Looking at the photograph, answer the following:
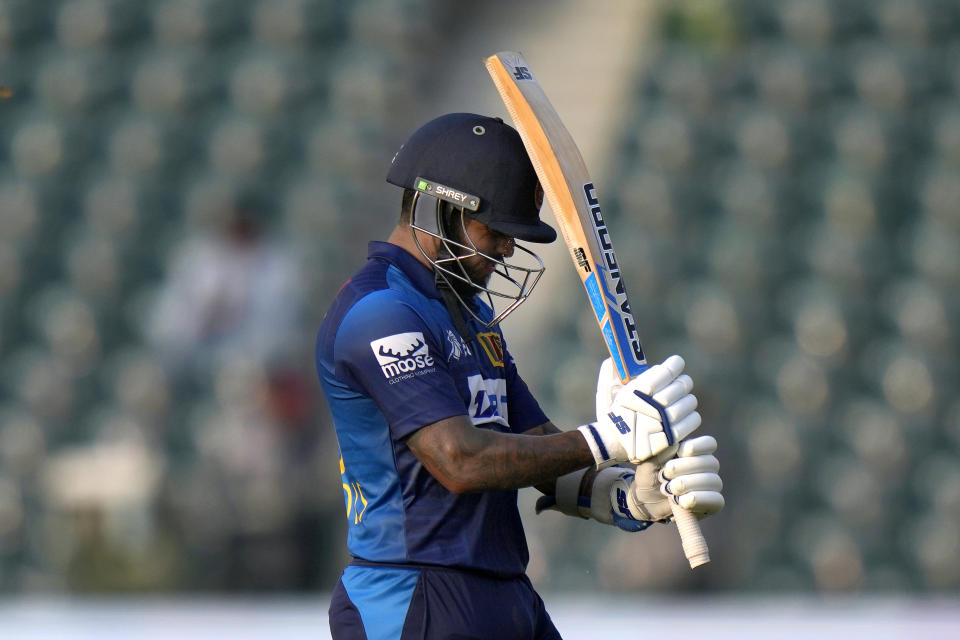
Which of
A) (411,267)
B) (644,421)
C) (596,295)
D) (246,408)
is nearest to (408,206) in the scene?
(411,267)

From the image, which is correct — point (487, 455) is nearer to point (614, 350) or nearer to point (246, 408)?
point (614, 350)

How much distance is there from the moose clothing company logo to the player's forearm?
121 millimetres

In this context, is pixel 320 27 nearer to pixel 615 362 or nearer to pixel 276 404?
pixel 276 404

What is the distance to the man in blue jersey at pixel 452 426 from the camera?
7.87 feet

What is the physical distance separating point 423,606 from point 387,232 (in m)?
5.16

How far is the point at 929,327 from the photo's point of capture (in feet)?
23.6

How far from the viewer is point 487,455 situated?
2.36 m

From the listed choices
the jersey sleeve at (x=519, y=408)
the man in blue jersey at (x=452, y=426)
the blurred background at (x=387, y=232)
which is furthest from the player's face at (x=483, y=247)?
the blurred background at (x=387, y=232)

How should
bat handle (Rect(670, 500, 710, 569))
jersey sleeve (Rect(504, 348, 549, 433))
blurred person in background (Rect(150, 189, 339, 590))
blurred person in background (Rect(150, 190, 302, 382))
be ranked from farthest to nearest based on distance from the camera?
blurred person in background (Rect(150, 190, 302, 382)) → blurred person in background (Rect(150, 189, 339, 590)) → jersey sleeve (Rect(504, 348, 549, 433)) → bat handle (Rect(670, 500, 710, 569))

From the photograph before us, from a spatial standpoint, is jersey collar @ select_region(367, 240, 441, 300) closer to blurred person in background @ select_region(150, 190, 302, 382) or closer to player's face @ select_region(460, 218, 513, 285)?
player's face @ select_region(460, 218, 513, 285)

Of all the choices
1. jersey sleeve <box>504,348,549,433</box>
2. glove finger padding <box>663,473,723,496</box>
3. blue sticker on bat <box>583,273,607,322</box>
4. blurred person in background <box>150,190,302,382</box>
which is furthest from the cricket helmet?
blurred person in background <box>150,190,302,382</box>

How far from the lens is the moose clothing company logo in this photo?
2400 mm

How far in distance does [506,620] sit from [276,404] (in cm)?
361

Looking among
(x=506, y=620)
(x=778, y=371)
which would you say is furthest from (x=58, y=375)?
(x=506, y=620)
